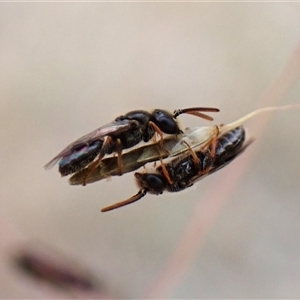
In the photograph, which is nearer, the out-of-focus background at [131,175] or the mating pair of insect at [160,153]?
the mating pair of insect at [160,153]

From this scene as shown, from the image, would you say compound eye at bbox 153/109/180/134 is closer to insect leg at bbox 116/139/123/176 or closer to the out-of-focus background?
insect leg at bbox 116/139/123/176

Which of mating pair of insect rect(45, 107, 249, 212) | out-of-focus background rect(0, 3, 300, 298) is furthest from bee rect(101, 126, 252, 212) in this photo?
out-of-focus background rect(0, 3, 300, 298)

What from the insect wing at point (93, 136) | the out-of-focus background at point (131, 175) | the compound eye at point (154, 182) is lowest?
the out-of-focus background at point (131, 175)

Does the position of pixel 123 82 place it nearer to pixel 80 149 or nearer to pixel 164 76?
pixel 164 76

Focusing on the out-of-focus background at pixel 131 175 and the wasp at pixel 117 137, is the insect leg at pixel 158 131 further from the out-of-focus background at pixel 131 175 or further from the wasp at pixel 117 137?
the out-of-focus background at pixel 131 175

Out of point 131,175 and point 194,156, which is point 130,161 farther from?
point 131,175

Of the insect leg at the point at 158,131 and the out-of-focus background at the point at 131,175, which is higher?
the insect leg at the point at 158,131

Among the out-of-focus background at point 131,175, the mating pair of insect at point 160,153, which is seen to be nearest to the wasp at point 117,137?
the mating pair of insect at point 160,153
